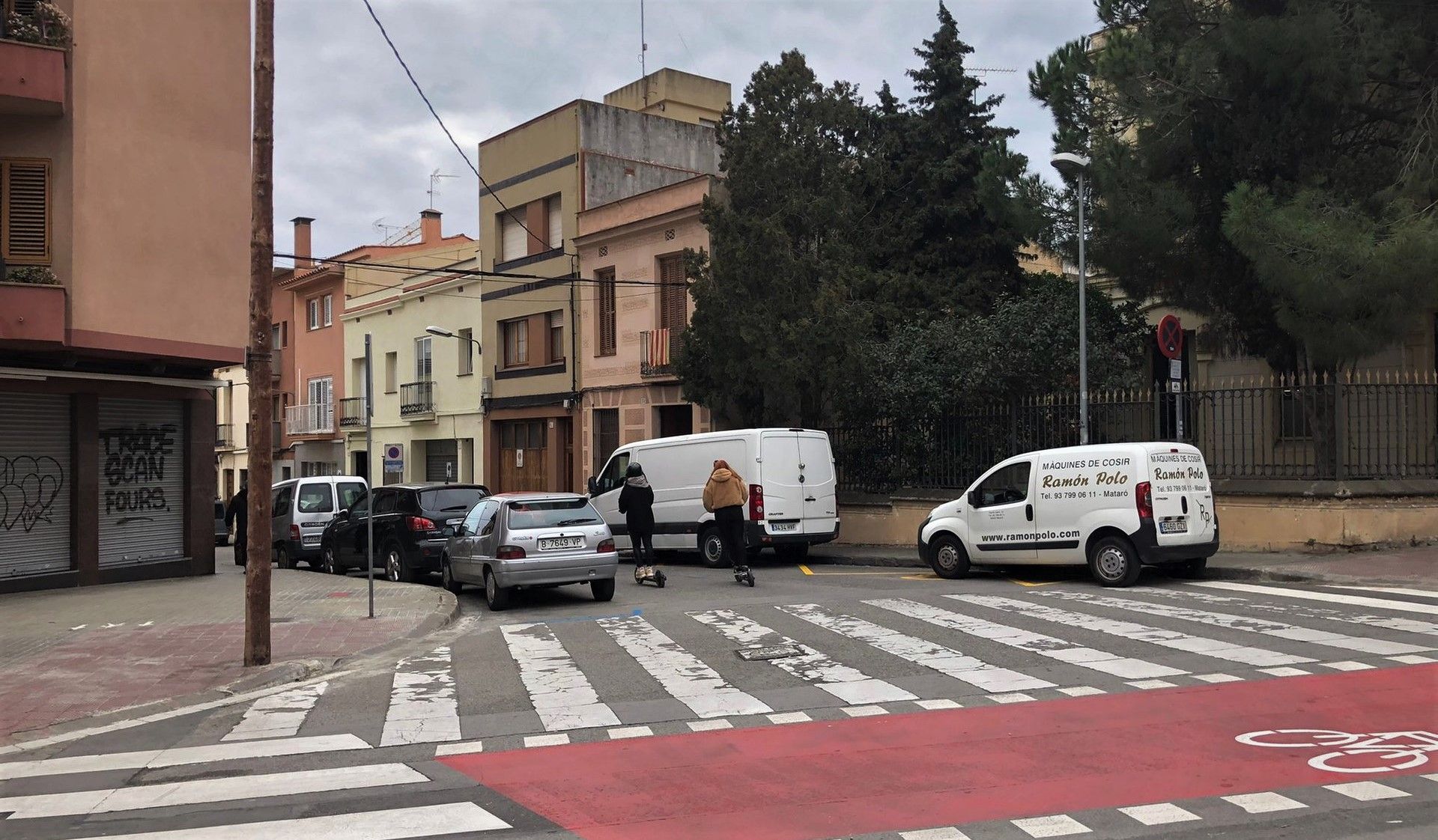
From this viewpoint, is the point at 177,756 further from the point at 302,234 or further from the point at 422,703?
the point at 302,234

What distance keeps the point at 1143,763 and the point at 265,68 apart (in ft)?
31.8

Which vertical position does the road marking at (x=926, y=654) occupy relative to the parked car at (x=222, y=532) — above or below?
above

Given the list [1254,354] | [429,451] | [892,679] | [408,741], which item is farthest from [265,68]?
[429,451]

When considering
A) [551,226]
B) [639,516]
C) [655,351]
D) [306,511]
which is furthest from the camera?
[551,226]

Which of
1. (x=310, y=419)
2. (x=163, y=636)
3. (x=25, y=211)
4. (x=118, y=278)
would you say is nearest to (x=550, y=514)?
(x=163, y=636)

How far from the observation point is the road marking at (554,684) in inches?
331

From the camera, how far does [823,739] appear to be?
7570 millimetres

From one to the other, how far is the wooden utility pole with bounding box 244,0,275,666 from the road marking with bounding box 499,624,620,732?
251cm

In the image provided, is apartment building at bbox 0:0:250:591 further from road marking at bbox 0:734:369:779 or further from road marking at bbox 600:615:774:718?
road marking at bbox 0:734:369:779

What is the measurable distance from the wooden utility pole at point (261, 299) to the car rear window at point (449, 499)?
7846 mm

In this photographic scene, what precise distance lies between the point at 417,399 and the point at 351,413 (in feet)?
15.6

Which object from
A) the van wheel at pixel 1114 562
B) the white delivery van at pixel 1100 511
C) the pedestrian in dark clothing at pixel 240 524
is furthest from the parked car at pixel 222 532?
the van wheel at pixel 1114 562

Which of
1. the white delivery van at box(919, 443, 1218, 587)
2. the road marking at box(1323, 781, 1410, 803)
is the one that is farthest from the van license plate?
the road marking at box(1323, 781, 1410, 803)

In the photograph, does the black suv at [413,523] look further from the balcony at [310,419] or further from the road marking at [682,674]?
the balcony at [310,419]
